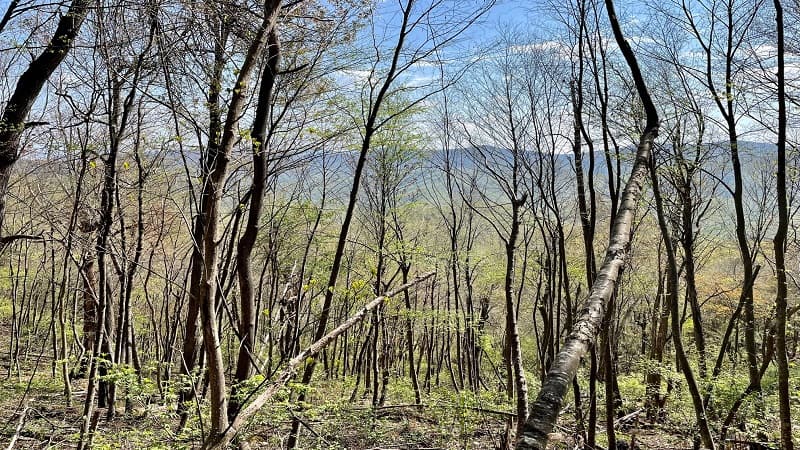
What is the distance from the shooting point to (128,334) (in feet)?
30.5

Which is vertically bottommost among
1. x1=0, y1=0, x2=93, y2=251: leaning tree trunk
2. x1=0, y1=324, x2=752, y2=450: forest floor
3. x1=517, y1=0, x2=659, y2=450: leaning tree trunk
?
x1=0, y1=324, x2=752, y2=450: forest floor

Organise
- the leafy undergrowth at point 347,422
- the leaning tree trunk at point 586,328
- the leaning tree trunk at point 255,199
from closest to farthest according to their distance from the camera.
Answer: the leaning tree trunk at point 586,328 → the leaning tree trunk at point 255,199 → the leafy undergrowth at point 347,422

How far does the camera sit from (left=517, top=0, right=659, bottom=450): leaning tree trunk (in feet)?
3.05

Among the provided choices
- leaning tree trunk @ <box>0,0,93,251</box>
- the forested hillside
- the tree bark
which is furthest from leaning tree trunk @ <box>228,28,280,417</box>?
the tree bark

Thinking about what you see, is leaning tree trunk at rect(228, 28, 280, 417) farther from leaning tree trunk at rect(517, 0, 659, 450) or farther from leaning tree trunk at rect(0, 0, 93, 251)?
leaning tree trunk at rect(517, 0, 659, 450)

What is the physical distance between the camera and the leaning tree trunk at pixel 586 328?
3.05ft

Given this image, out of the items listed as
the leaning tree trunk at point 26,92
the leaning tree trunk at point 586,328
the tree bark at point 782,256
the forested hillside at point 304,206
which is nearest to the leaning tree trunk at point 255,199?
the forested hillside at point 304,206

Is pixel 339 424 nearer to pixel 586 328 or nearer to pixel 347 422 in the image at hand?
pixel 347 422

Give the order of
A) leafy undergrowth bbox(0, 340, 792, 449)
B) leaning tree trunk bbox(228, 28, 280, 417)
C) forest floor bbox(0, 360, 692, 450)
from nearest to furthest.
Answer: leaning tree trunk bbox(228, 28, 280, 417)
leafy undergrowth bbox(0, 340, 792, 449)
forest floor bbox(0, 360, 692, 450)

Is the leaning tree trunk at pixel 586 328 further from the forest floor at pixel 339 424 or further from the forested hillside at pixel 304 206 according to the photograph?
the forest floor at pixel 339 424

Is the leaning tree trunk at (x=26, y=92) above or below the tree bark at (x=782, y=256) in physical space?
above

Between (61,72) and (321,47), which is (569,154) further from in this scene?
(61,72)

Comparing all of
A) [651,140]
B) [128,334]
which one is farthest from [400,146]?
A: [651,140]

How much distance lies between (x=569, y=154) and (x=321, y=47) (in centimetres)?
490
